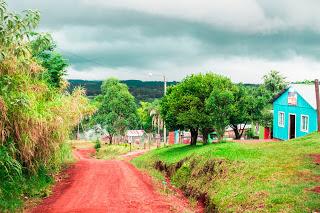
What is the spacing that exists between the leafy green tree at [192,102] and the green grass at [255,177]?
6.64 metres

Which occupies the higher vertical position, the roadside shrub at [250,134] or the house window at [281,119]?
the house window at [281,119]

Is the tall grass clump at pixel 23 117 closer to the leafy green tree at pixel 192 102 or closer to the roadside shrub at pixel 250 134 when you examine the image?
the leafy green tree at pixel 192 102

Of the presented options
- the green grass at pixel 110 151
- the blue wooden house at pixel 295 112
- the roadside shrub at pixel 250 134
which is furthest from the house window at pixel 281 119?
the green grass at pixel 110 151

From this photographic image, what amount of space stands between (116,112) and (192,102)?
138ft

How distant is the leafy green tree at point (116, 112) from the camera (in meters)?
74.5

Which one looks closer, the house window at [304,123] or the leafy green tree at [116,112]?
the house window at [304,123]

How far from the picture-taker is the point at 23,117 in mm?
15227

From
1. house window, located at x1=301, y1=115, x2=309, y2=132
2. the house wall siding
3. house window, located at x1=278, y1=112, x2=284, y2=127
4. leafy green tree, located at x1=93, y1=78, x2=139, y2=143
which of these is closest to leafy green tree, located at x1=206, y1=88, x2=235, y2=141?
the house wall siding

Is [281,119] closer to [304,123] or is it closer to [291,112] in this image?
[291,112]

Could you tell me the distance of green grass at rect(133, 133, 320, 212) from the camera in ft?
48.0

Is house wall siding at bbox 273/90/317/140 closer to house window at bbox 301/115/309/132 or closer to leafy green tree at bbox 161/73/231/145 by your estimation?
house window at bbox 301/115/309/132

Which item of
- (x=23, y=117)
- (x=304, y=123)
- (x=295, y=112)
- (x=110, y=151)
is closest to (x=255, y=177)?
(x=23, y=117)

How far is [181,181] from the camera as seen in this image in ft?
82.1

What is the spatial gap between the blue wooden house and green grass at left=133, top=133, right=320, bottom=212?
784cm
